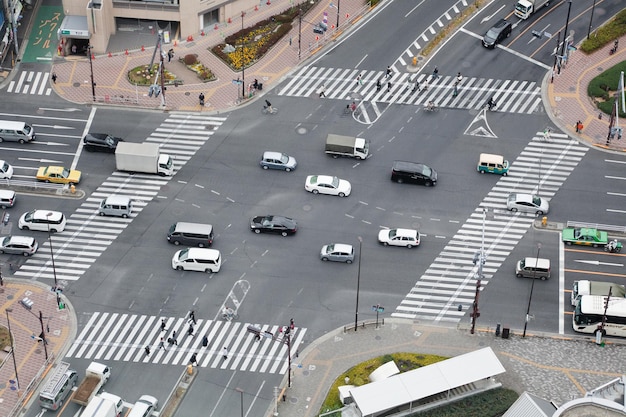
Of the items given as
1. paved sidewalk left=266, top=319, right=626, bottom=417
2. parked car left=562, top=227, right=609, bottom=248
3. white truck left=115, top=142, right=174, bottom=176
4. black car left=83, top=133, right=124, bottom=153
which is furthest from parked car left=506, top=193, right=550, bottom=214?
black car left=83, top=133, right=124, bottom=153

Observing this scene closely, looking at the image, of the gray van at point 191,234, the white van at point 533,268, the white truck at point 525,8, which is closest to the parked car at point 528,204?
the white van at point 533,268

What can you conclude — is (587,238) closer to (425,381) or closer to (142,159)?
(425,381)

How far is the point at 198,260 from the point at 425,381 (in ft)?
94.0

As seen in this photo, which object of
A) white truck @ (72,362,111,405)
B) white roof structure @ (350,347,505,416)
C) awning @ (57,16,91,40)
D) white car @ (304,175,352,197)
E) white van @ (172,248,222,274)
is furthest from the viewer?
awning @ (57,16,91,40)

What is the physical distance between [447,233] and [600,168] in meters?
21.9

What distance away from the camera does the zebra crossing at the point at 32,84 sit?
16162 cm

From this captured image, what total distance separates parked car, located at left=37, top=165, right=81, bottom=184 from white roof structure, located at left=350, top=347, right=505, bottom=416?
45.1 m

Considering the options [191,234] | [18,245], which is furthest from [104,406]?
[18,245]

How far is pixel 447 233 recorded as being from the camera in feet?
471

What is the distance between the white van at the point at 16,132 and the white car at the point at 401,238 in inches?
1748

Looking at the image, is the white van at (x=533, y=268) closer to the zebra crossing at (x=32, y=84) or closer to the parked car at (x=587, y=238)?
the parked car at (x=587, y=238)

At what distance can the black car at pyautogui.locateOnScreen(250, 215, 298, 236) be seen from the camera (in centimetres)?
14175

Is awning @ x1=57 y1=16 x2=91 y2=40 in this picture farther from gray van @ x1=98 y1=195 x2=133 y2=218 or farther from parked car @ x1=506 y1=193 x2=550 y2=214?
parked car @ x1=506 y1=193 x2=550 y2=214

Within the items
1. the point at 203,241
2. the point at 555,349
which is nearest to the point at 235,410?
the point at 203,241
